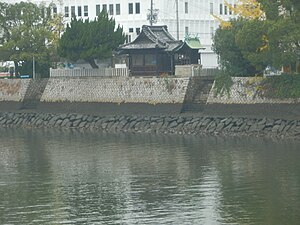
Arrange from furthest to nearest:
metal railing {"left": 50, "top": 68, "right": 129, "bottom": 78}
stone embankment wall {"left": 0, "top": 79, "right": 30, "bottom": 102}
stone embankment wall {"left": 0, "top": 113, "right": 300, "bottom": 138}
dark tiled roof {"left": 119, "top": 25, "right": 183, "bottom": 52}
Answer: stone embankment wall {"left": 0, "top": 79, "right": 30, "bottom": 102} → dark tiled roof {"left": 119, "top": 25, "right": 183, "bottom": 52} → metal railing {"left": 50, "top": 68, "right": 129, "bottom": 78} → stone embankment wall {"left": 0, "top": 113, "right": 300, "bottom": 138}

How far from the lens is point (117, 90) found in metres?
85.8

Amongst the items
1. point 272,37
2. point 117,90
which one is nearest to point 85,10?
point 117,90

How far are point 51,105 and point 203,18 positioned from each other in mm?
42065

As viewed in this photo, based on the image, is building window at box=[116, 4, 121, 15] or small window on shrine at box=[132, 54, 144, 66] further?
building window at box=[116, 4, 121, 15]

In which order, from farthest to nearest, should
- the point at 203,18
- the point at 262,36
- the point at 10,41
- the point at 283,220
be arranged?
the point at 203,18 < the point at 10,41 < the point at 262,36 < the point at 283,220

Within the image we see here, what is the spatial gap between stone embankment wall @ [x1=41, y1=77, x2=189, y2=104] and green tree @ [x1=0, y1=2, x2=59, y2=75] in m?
5.34

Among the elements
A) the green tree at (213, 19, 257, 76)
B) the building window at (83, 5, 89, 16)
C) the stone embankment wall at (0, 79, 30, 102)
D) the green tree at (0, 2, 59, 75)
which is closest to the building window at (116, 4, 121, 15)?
the building window at (83, 5, 89, 16)

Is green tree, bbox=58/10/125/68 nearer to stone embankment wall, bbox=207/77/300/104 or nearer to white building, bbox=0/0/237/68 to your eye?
stone embankment wall, bbox=207/77/300/104

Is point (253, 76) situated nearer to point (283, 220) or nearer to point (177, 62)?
point (177, 62)

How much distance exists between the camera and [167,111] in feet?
268

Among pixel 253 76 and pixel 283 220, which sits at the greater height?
pixel 253 76

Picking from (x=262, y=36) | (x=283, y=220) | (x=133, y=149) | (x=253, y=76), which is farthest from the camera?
(x=253, y=76)

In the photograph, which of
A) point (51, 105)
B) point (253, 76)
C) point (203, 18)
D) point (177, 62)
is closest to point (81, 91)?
point (51, 105)

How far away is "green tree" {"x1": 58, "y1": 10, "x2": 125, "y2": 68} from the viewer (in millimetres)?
89688
